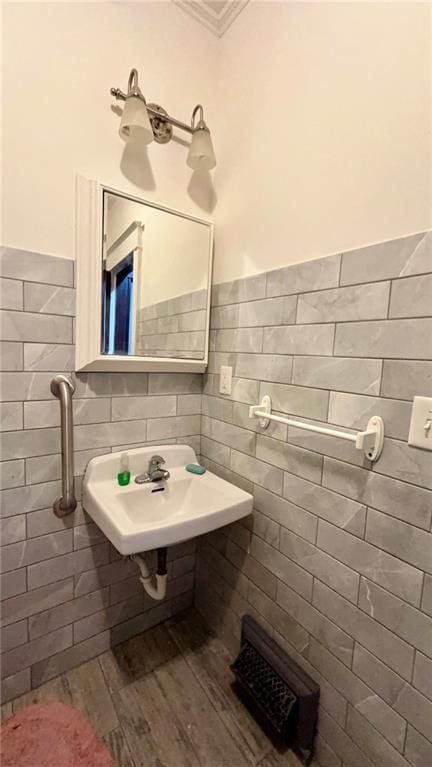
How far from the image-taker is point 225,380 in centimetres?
131

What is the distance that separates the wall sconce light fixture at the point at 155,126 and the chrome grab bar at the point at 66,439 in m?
0.88

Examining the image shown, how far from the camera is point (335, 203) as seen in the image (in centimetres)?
88

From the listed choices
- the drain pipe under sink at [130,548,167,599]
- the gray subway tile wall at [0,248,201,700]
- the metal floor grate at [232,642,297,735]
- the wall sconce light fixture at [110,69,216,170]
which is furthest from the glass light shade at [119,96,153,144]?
the metal floor grate at [232,642,297,735]

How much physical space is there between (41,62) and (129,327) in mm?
834

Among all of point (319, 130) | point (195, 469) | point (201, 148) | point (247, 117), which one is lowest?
point (195, 469)

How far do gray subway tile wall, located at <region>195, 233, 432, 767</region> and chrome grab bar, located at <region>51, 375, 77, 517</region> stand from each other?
24.1 inches

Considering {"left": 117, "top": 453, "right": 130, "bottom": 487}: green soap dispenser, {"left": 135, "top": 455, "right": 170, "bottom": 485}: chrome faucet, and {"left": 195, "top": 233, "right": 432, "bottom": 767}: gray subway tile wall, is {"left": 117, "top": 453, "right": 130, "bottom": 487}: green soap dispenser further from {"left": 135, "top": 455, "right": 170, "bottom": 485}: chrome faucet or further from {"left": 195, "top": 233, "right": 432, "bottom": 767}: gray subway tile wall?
{"left": 195, "top": 233, "right": 432, "bottom": 767}: gray subway tile wall

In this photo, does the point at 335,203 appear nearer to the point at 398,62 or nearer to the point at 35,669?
the point at 398,62

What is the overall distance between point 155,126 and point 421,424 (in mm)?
1345

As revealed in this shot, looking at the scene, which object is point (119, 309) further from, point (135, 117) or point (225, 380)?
point (135, 117)

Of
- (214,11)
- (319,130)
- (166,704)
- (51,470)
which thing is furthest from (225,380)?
(214,11)

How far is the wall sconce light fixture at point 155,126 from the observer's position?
1.02 meters

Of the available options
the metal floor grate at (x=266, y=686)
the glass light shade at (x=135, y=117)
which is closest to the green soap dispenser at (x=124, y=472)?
the metal floor grate at (x=266, y=686)

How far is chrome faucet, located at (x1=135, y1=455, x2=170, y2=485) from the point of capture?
122 centimetres
